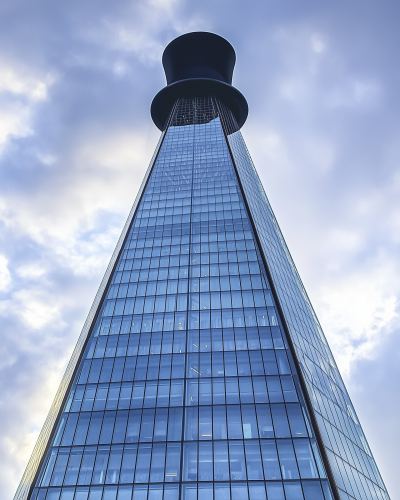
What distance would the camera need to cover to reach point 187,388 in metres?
51.6

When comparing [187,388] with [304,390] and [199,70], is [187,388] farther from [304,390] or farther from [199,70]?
[199,70]

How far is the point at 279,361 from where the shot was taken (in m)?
53.2

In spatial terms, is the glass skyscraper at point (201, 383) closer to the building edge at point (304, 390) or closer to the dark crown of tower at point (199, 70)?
the building edge at point (304, 390)

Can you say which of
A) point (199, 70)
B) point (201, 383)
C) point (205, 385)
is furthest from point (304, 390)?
point (199, 70)

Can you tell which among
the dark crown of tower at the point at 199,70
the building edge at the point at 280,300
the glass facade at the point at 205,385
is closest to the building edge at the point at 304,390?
the building edge at the point at 280,300

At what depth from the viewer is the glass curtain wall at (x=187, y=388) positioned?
43.1m

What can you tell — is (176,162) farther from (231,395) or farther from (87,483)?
(87,483)

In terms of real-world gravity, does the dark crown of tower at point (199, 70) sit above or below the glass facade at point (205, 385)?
above

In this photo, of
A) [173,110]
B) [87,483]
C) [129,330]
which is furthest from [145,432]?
[173,110]

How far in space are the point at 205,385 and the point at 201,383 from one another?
22.1 inches

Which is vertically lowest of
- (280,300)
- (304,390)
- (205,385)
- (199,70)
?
(304,390)

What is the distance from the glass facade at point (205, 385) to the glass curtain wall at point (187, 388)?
5.3 inches

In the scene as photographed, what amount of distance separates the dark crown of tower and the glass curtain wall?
234ft

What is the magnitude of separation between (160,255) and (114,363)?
21790 millimetres
